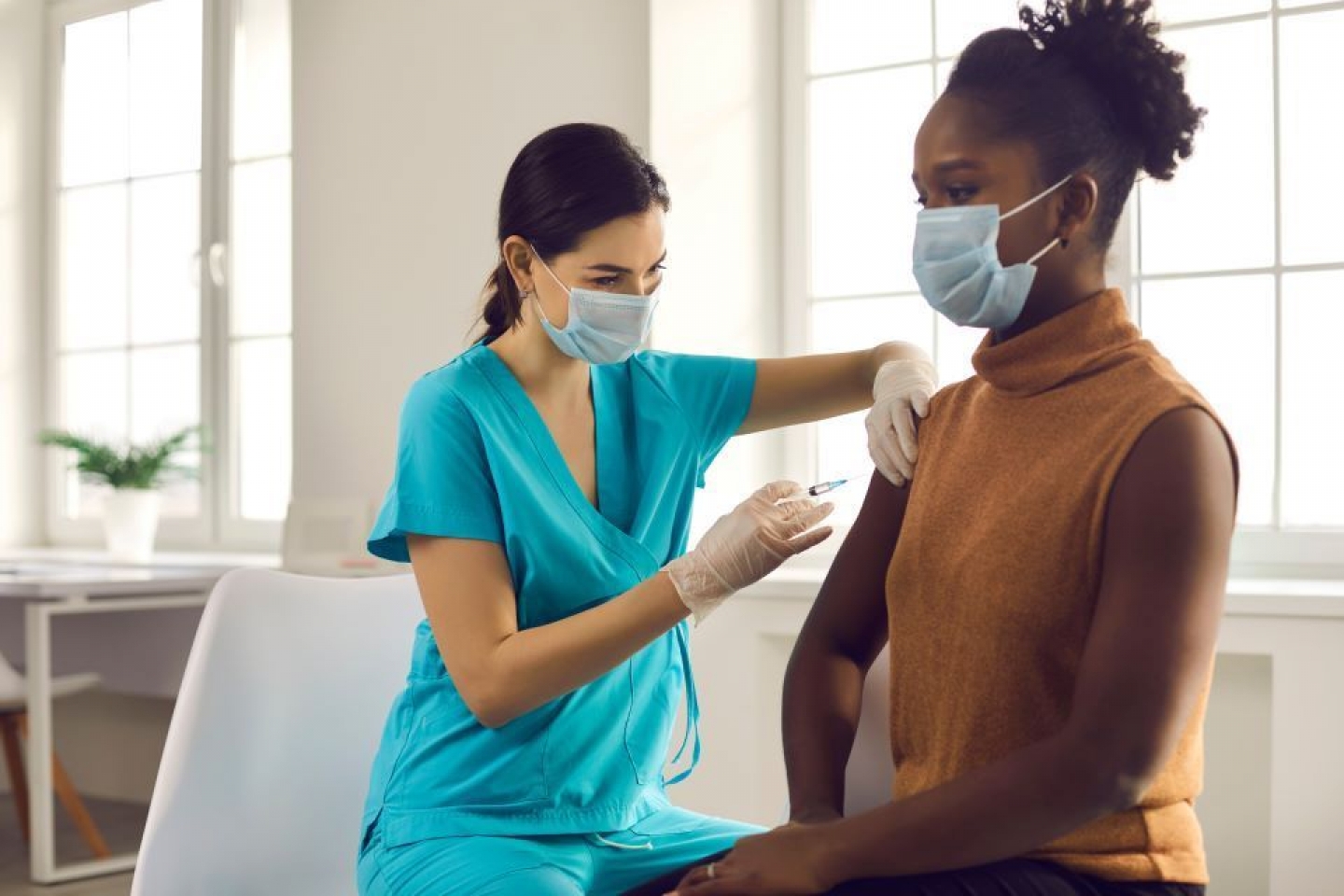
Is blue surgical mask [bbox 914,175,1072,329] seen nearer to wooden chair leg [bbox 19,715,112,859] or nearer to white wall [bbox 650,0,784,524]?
white wall [bbox 650,0,784,524]

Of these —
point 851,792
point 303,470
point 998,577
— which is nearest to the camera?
point 998,577

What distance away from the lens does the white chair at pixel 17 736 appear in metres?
3.41

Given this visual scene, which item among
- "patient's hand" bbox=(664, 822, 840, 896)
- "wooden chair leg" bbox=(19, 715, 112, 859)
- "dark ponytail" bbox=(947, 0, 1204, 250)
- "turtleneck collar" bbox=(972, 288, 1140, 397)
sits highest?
"dark ponytail" bbox=(947, 0, 1204, 250)

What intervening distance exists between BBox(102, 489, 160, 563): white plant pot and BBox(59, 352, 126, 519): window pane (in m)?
0.60

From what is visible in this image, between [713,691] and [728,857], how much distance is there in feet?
5.62

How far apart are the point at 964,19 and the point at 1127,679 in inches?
89.5

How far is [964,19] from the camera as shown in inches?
115

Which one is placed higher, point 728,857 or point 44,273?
point 44,273

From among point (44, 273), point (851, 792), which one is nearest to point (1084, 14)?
point (851, 792)

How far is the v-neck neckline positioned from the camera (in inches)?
60.5

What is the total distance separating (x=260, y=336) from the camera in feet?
13.8

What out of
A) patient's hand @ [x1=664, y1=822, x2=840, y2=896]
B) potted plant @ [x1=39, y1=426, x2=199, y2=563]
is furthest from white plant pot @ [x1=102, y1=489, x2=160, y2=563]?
patient's hand @ [x1=664, y1=822, x2=840, y2=896]

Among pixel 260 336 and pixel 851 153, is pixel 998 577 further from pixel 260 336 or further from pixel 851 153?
pixel 260 336

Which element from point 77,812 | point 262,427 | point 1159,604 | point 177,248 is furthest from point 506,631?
point 177,248
